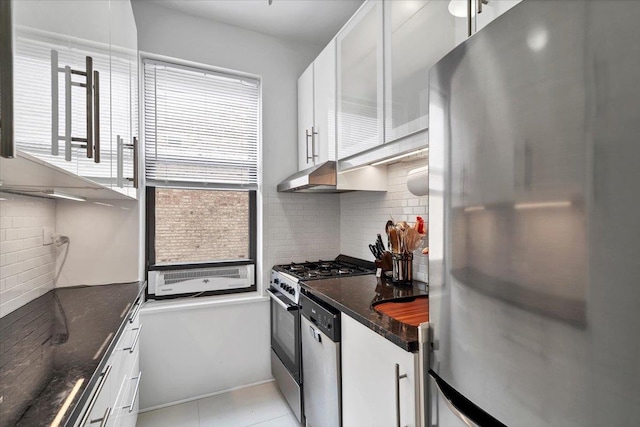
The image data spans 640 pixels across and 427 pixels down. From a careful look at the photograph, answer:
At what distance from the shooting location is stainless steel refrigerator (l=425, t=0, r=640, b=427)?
1.61 ft

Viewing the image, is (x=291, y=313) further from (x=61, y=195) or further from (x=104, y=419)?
(x=61, y=195)

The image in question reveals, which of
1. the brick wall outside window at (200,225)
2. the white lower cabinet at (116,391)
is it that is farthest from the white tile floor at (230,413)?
the brick wall outside window at (200,225)

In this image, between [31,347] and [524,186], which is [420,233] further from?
[31,347]

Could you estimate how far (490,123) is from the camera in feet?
2.35

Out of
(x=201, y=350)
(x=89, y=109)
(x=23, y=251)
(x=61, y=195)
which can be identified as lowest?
(x=201, y=350)

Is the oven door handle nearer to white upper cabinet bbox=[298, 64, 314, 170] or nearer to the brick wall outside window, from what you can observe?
the brick wall outside window

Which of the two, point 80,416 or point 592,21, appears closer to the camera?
point 592,21

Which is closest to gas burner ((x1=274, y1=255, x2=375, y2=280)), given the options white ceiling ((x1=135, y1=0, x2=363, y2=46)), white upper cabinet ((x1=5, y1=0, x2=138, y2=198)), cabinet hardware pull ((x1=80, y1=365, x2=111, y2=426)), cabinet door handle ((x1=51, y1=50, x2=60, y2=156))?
cabinet hardware pull ((x1=80, y1=365, x2=111, y2=426))

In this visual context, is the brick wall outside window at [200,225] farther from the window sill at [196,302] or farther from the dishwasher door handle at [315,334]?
the dishwasher door handle at [315,334]

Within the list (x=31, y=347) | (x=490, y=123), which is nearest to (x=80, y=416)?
(x=31, y=347)

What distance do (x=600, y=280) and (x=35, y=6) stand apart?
1.31m

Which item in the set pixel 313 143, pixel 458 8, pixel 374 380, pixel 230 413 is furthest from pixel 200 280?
pixel 458 8

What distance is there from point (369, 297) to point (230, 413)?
1.48m

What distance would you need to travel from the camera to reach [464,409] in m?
0.80
